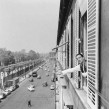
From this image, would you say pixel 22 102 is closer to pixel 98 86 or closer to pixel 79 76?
pixel 79 76

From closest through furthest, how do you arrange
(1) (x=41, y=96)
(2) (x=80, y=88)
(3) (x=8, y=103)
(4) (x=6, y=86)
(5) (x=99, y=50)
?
(5) (x=99, y=50) < (2) (x=80, y=88) < (3) (x=8, y=103) < (1) (x=41, y=96) < (4) (x=6, y=86)

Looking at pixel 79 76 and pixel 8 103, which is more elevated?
pixel 79 76

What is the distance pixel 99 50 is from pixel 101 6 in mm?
576

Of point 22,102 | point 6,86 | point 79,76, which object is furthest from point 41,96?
point 79,76

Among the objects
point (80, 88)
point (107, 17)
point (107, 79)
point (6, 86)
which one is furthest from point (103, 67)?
point (6, 86)

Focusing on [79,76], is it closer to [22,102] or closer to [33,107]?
[33,107]

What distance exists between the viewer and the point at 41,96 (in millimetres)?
38188

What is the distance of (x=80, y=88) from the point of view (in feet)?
16.0

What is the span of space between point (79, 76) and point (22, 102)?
30.4 meters

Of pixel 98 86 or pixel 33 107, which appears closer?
pixel 98 86

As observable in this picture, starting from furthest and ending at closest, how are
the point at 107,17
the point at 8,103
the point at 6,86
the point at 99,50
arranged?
1. the point at 6,86
2. the point at 8,103
3. the point at 99,50
4. the point at 107,17

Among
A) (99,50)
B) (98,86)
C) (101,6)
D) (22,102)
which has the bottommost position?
(22,102)

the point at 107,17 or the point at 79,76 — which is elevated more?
the point at 107,17

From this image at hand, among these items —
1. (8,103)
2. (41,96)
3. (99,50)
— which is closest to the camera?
(99,50)
